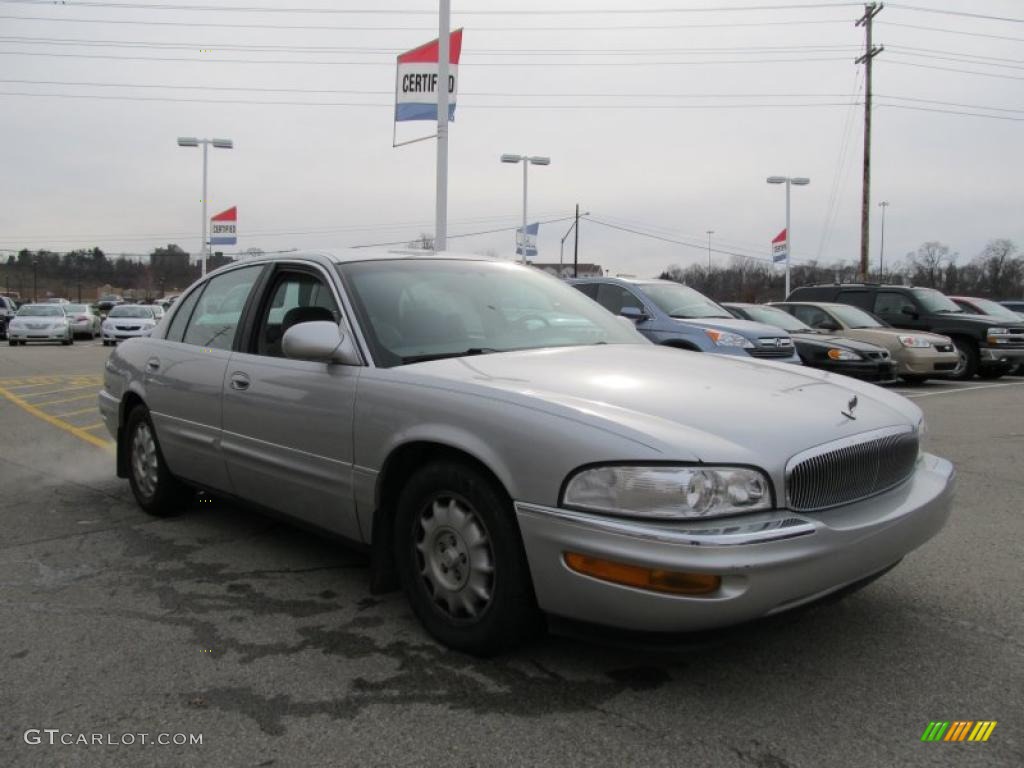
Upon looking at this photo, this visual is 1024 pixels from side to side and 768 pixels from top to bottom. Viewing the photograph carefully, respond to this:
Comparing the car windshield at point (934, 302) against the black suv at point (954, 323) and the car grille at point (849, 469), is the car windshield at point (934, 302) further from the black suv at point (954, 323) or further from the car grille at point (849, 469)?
the car grille at point (849, 469)

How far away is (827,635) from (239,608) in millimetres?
2471

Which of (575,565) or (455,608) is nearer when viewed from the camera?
(575,565)

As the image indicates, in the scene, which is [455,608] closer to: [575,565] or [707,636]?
[575,565]

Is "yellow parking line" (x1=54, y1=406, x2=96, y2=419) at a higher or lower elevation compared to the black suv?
lower

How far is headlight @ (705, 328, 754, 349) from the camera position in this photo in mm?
10492

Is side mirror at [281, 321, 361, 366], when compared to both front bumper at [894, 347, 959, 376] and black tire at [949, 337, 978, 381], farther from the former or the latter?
black tire at [949, 337, 978, 381]

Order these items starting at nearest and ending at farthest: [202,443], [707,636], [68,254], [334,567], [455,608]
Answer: [707,636]
[455,608]
[334,567]
[202,443]
[68,254]

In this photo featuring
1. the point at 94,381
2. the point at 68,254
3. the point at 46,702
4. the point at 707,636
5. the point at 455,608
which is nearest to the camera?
the point at 707,636

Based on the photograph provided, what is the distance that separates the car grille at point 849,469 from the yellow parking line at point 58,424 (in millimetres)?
6750

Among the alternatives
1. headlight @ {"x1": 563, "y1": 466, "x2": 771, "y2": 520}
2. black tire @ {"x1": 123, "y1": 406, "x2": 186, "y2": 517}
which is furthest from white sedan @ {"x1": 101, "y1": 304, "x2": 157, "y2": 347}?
headlight @ {"x1": 563, "y1": 466, "x2": 771, "y2": 520}

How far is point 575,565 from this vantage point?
261 centimetres

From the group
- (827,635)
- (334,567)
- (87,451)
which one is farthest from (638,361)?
(87,451)

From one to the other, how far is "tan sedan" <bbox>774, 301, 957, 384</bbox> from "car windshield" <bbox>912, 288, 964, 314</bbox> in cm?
164

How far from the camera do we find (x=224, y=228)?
3036 cm
